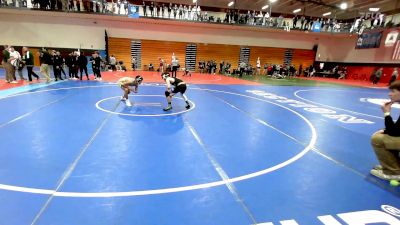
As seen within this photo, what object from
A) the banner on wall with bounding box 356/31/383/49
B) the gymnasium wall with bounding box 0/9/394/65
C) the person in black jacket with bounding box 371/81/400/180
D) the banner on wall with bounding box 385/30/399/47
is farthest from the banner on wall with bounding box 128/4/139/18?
the banner on wall with bounding box 385/30/399/47

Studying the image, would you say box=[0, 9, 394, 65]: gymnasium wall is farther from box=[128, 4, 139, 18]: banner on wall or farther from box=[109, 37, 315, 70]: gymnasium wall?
box=[128, 4, 139, 18]: banner on wall

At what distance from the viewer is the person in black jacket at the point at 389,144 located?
4.04 metres

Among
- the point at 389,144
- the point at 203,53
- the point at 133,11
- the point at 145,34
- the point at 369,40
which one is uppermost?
the point at 133,11

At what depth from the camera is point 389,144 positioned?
4.07m

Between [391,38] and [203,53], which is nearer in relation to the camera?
[391,38]

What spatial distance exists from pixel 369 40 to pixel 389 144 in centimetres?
2868

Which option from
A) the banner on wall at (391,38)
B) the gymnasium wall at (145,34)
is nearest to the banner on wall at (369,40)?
the banner on wall at (391,38)

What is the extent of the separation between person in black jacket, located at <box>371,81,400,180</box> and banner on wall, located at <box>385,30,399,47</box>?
26.0 m

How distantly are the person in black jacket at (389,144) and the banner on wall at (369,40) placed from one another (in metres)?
27.6

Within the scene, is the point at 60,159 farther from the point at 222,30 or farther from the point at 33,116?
the point at 222,30

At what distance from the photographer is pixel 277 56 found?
32375 mm

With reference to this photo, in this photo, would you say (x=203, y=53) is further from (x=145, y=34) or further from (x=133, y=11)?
(x=133, y=11)

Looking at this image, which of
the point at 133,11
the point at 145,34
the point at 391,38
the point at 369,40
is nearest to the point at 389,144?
the point at 133,11

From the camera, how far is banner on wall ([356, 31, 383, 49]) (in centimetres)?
2595
